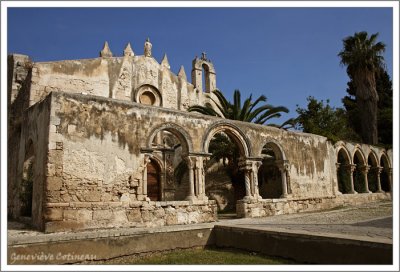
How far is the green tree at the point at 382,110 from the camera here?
27719mm

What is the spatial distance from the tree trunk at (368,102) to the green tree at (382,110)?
1.51m

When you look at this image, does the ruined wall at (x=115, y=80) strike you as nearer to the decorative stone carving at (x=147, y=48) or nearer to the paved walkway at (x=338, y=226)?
the decorative stone carving at (x=147, y=48)

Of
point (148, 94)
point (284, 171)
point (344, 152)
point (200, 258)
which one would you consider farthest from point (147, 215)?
point (344, 152)

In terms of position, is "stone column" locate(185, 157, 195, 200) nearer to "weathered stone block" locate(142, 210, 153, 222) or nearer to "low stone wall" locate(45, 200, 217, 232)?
"low stone wall" locate(45, 200, 217, 232)

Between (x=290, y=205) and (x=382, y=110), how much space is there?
1985cm

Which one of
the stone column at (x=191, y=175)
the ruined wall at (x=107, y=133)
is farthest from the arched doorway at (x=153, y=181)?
the ruined wall at (x=107, y=133)

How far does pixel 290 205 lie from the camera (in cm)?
1371

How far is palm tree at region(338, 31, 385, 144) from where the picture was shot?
77.1 feet

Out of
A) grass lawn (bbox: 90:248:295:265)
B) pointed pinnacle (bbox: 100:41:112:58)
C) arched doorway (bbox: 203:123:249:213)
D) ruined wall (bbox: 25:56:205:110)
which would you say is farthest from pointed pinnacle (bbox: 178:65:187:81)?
grass lawn (bbox: 90:248:295:265)

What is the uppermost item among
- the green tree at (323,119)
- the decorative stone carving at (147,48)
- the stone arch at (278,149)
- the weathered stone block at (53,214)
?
the decorative stone carving at (147,48)

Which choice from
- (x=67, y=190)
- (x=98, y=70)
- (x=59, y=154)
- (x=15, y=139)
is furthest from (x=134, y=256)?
(x=98, y=70)

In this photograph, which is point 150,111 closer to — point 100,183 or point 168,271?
point 100,183

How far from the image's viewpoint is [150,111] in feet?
34.6

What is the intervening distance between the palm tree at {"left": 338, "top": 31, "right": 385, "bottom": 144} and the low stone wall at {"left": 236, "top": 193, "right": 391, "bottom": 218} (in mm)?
8255
